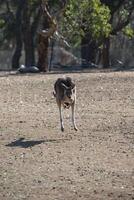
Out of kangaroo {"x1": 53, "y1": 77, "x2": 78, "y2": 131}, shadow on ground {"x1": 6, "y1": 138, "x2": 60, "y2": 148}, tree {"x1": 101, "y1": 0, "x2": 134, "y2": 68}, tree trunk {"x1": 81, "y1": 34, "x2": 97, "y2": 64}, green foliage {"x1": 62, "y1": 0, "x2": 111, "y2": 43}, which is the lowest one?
tree trunk {"x1": 81, "y1": 34, "x2": 97, "y2": 64}

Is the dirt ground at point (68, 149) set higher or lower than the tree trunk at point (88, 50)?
higher

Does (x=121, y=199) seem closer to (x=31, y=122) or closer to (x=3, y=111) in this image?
(x=31, y=122)

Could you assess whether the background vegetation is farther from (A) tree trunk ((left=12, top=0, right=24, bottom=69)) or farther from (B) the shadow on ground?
(B) the shadow on ground

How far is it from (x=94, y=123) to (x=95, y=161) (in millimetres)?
3500

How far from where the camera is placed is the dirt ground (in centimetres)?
955

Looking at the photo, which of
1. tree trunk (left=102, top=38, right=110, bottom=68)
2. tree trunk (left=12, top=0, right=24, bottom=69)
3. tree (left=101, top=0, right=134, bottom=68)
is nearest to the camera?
tree trunk (left=102, top=38, right=110, bottom=68)

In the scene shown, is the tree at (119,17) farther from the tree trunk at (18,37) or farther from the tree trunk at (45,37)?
the tree trunk at (45,37)

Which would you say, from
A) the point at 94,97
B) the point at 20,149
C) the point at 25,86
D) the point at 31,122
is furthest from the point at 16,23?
the point at 20,149

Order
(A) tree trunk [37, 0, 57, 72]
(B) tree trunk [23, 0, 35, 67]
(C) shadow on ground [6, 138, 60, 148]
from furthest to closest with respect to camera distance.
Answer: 1. (B) tree trunk [23, 0, 35, 67]
2. (A) tree trunk [37, 0, 57, 72]
3. (C) shadow on ground [6, 138, 60, 148]

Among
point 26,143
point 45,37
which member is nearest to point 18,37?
point 45,37

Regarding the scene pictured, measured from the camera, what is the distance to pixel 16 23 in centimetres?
4566

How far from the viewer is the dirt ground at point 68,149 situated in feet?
31.3

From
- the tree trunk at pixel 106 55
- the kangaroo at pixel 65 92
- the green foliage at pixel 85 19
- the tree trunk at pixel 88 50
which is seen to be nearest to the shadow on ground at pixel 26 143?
the kangaroo at pixel 65 92

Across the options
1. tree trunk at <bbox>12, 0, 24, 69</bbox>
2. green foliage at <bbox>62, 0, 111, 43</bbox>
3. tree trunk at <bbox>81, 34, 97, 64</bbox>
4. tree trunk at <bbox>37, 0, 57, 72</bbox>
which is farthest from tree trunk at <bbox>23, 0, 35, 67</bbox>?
tree trunk at <bbox>37, 0, 57, 72</bbox>
